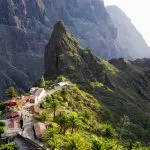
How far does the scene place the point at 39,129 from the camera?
455 ft

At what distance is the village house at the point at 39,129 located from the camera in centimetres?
13712

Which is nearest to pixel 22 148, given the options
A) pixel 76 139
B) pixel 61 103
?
pixel 76 139

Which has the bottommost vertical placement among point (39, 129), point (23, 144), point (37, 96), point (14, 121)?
point (23, 144)

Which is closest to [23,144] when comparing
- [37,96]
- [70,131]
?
[70,131]

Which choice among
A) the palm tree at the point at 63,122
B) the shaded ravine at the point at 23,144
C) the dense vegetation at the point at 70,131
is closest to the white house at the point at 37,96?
the dense vegetation at the point at 70,131

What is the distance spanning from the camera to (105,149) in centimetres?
12800

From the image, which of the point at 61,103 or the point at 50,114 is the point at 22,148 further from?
the point at 61,103

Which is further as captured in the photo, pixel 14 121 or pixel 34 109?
pixel 34 109

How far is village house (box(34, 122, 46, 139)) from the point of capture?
137 m

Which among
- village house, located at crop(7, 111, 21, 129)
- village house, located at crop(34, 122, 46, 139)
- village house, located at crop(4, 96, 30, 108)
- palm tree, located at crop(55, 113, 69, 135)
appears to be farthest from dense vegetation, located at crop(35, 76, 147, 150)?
village house, located at crop(7, 111, 21, 129)

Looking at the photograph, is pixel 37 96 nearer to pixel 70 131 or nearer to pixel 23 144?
pixel 70 131

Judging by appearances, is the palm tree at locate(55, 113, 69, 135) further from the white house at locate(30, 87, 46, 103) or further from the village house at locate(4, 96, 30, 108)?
the white house at locate(30, 87, 46, 103)

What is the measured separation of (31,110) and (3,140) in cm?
2777

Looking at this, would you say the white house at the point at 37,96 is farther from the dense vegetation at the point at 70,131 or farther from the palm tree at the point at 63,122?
the palm tree at the point at 63,122
